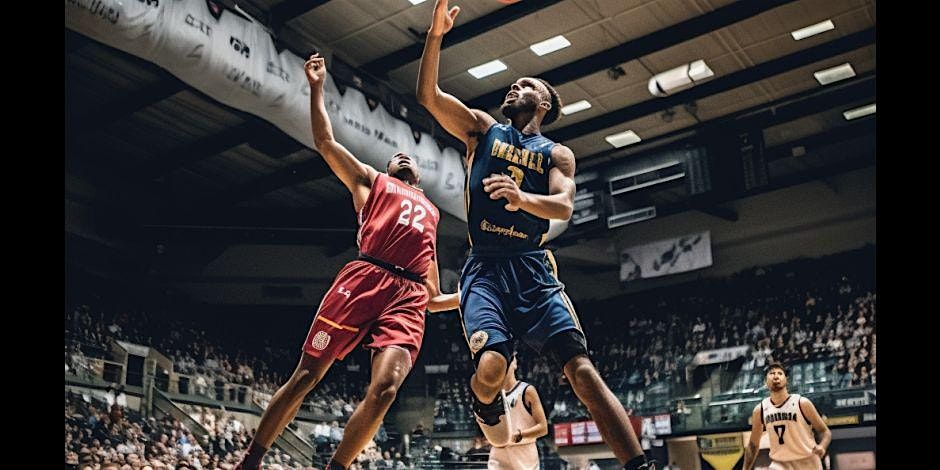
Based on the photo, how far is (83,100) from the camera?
42.8ft

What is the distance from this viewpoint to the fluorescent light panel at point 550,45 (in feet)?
39.8

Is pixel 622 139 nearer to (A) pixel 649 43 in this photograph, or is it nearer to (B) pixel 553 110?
(A) pixel 649 43

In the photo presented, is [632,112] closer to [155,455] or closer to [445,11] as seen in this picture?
[155,455]

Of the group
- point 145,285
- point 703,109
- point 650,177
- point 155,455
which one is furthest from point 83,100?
point 703,109

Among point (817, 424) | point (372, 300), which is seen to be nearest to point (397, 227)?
point (372, 300)

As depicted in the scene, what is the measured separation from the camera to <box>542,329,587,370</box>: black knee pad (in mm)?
3850

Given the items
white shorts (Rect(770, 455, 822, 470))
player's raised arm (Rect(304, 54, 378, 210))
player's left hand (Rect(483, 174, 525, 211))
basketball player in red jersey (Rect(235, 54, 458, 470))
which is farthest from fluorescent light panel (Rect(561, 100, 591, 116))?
player's left hand (Rect(483, 174, 525, 211))

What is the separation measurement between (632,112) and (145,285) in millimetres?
9409

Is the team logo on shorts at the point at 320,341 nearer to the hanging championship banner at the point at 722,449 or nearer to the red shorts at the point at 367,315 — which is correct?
the red shorts at the point at 367,315

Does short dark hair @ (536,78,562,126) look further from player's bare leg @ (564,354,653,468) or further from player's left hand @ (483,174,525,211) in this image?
player's bare leg @ (564,354,653,468)

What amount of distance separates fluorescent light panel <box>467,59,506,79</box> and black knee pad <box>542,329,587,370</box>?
29.5ft

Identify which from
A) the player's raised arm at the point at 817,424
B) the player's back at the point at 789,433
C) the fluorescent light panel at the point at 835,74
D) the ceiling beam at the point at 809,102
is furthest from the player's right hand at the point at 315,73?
the fluorescent light panel at the point at 835,74

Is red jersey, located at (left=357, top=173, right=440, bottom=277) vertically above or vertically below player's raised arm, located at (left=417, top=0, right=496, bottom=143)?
below
